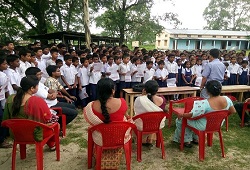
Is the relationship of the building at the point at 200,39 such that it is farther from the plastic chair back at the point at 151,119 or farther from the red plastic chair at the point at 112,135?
the red plastic chair at the point at 112,135

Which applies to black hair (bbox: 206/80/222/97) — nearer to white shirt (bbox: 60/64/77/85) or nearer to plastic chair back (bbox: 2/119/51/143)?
plastic chair back (bbox: 2/119/51/143)

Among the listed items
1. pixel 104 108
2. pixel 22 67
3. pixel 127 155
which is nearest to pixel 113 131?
pixel 104 108

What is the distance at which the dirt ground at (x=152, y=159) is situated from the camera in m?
3.04

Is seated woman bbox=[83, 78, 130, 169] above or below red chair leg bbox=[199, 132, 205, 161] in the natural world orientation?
above

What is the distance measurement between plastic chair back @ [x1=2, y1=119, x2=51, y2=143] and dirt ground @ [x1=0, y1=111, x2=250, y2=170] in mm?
595

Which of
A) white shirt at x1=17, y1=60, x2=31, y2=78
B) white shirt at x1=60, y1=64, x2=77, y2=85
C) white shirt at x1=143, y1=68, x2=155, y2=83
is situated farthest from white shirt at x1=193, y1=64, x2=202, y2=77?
white shirt at x1=17, y1=60, x2=31, y2=78

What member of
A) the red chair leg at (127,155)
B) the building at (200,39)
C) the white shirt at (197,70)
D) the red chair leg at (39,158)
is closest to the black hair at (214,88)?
the red chair leg at (127,155)

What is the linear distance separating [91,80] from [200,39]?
32566 mm

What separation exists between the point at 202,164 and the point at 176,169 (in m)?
0.46

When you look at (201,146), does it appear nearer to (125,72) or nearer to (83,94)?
(125,72)

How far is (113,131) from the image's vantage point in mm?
2527

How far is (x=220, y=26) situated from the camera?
155 feet

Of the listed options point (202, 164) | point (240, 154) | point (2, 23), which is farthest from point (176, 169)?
point (2, 23)

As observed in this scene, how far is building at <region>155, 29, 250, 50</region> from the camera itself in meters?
33.9
